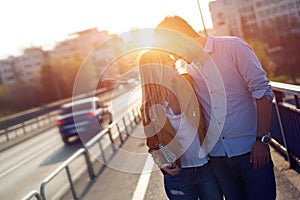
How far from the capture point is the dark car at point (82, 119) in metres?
20.2

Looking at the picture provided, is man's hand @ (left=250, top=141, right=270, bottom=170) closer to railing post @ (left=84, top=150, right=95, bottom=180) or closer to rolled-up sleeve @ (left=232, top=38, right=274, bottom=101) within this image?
rolled-up sleeve @ (left=232, top=38, right=274, bottom=101)

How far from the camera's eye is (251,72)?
2789 millimetres

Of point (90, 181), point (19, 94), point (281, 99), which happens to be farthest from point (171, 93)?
point (19, 94)

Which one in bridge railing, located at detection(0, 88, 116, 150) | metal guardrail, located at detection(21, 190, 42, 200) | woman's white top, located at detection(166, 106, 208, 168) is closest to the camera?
woman's white top, located at detection(166, 106, 208, 168)

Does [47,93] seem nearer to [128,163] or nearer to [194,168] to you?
[128,163]

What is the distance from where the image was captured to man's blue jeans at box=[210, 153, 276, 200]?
9.64 ft

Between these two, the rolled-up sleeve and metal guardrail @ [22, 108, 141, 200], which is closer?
the rolled-up sleeve

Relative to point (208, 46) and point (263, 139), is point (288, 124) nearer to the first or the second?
point (263, 139)

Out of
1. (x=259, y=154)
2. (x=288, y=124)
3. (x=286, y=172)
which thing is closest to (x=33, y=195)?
(x=286, y=172)

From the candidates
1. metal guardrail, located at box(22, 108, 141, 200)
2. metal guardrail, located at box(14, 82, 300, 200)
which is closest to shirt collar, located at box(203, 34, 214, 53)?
metal guardrail, located at box(14, 82, 300, 200)

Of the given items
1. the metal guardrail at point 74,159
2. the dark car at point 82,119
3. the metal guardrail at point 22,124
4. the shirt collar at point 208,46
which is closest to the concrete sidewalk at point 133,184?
the metal guardrail at point 74,159

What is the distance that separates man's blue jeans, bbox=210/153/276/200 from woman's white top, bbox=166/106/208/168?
13 centimetres

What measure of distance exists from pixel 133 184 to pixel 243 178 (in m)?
4.96

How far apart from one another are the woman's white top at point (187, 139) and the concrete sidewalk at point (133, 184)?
2.50 metres
